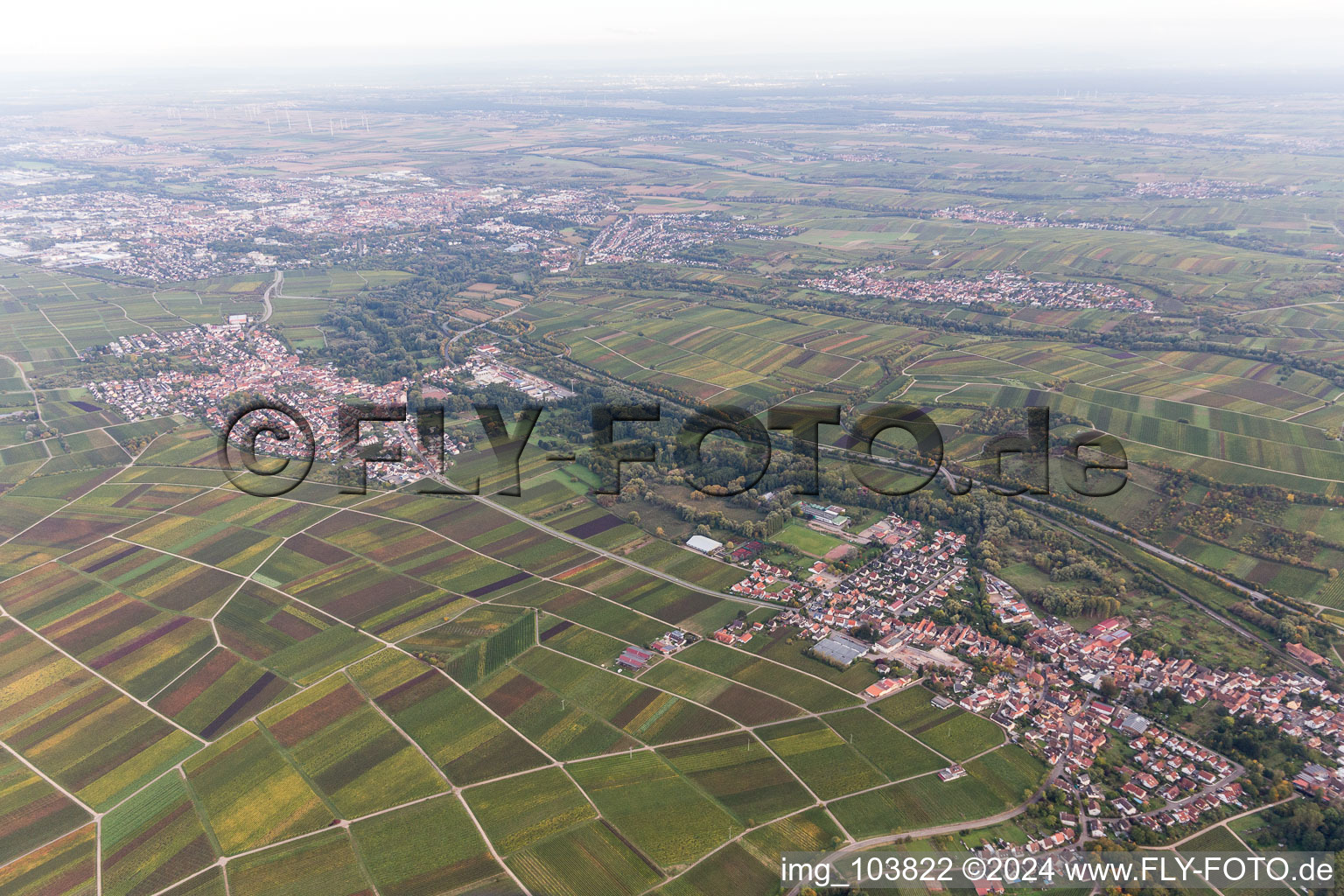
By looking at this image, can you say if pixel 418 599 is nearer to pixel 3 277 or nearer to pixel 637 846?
pixel 637 846

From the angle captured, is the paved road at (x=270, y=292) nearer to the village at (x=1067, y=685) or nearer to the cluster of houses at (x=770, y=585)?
the cluster of houses at (x=770, y=585)

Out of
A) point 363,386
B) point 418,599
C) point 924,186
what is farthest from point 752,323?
point 924,186

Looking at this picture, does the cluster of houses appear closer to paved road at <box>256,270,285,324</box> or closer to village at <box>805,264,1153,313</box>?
village at <box>805,264,1153,313</box>

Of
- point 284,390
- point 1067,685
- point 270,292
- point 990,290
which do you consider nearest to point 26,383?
point 284,390

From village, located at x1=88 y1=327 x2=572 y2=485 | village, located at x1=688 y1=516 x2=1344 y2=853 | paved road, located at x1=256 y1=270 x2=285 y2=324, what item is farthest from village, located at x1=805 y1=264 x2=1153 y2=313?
paved road, located at x1=256 y1=270 x2=285 y2=324

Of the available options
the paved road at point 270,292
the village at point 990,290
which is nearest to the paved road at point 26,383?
the paved road at point 270,292

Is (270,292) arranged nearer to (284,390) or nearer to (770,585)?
(284,390)

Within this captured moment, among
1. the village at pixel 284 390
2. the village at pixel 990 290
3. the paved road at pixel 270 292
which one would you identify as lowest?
the village at pixel 284 390

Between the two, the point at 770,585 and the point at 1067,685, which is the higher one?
the point at 770,585

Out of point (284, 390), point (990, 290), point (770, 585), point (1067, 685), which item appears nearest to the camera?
point (1067, 685)

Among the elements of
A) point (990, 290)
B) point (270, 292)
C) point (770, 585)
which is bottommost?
point (770, 585)

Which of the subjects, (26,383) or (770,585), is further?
(26,383)

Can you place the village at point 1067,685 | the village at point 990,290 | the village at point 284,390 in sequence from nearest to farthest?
the village at point 1067,685
the village at point 284,390
the village at point 990,290
